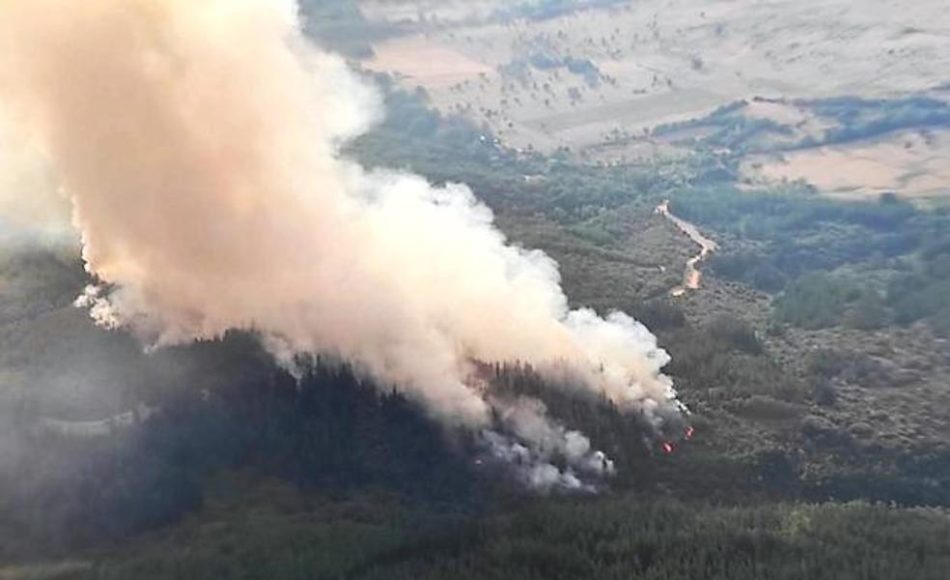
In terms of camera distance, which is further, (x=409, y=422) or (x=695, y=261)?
(x=695, y=261)

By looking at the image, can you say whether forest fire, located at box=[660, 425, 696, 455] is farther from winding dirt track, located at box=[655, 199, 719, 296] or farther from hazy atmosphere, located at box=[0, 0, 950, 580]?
winding dirt track, located at box=[655, 199, 719, 296]

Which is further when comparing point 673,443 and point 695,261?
point 695,261

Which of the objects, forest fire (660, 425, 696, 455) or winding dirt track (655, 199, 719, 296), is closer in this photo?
forest fire (660, 425, 696, 455)

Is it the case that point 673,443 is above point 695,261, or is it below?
below

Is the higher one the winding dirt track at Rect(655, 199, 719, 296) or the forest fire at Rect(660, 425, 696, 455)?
the winding dirt track at Rect(655, 199, 719, 296)

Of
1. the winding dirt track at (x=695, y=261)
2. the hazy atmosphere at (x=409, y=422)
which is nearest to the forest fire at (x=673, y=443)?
the hazy atmosphere at (x=409, y=422)

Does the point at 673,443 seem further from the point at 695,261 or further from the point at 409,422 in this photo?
the point at 695,261

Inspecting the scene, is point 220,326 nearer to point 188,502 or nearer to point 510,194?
point 188,502

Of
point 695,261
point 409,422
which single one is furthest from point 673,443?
point 695,261

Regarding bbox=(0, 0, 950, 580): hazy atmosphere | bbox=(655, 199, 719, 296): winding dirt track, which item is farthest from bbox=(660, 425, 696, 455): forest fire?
bbox=(655, 199, 719, 296): winding dirt track

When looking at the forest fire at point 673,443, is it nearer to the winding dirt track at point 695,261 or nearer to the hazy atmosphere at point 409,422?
the hazy atmosphere at point 409,422

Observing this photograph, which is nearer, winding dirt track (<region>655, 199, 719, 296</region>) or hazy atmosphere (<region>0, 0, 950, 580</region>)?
hazy atmosphere (<region>0, 0, 950, 580</region>)

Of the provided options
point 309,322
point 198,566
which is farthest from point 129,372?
point 198,566
